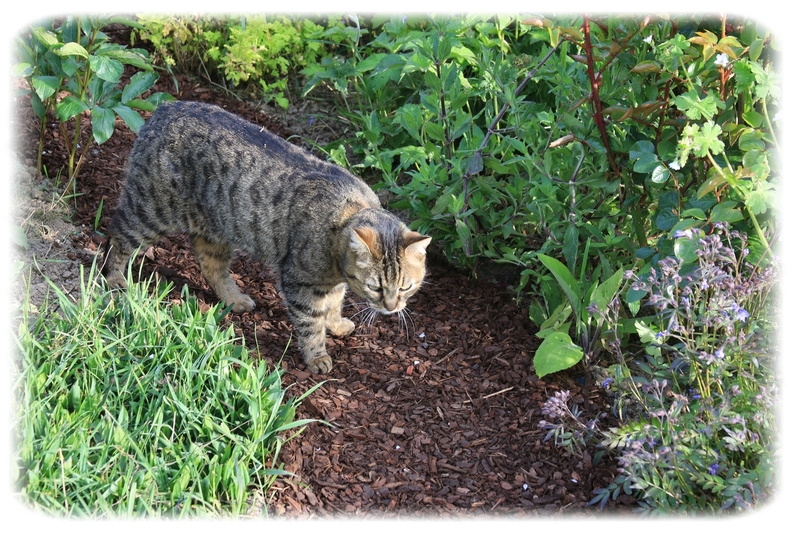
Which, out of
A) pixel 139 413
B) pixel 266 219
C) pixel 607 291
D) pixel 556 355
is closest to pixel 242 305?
pixel 266 219

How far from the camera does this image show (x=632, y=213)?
4.50 m

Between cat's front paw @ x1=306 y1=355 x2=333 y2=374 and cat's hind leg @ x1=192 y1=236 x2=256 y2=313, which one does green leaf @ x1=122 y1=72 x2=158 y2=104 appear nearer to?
cat's hind leg @ x1=192 y1=236 x2=256 y2=313

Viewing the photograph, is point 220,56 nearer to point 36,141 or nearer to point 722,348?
point 36,141

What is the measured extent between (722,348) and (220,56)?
16.3ft

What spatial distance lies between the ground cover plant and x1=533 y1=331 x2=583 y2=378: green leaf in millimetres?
11

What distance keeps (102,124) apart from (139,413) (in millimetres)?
2084

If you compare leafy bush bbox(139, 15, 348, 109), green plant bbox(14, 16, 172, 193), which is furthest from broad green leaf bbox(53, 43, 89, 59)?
leafy bush bbox(139, 15, 348, 109)

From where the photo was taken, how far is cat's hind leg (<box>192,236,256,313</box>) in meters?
5.29

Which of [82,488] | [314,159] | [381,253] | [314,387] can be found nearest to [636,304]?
[381,253]

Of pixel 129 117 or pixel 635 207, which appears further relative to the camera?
pixel 129 117

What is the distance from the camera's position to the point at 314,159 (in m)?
5.14

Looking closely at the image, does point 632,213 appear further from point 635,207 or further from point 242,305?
point 242,305

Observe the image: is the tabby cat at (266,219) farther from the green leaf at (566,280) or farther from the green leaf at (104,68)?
the green leaf at (566,280)

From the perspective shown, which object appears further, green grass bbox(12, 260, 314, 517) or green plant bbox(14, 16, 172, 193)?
green plant bbox(14, 16, 172, 193)
